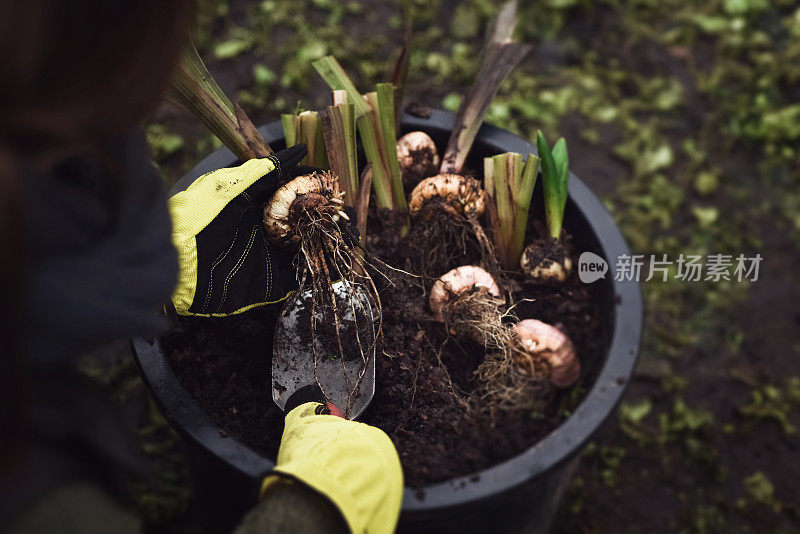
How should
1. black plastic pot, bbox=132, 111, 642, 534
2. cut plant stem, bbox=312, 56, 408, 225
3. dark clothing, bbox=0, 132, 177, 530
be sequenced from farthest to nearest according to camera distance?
1. cut plant stem, bbox=312, 56, 408, 225
2. black plastic pot, bbox=132, 111, 642, 534
3. dark clothing, bbox=0, 132, 177, 530

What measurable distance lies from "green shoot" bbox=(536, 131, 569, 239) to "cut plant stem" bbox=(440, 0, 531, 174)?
0.16 metres

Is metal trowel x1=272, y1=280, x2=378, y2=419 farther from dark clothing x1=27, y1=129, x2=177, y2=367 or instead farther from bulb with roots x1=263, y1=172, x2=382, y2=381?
dark clothing x1=27, y1=129, x2=177, y2=367

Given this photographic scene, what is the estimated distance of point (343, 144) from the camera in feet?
4.25

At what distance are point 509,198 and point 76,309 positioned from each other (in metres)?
0.94

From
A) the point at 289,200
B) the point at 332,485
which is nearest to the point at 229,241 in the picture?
the point at 289,200

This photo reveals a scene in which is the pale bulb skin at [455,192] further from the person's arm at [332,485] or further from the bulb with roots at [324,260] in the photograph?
the person's arm at [332,485]

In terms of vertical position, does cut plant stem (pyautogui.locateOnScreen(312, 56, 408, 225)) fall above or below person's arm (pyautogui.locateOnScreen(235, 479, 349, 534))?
above

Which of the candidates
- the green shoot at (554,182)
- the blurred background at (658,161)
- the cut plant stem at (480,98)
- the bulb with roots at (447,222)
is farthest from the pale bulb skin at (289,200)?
the blurred background at (658,161)

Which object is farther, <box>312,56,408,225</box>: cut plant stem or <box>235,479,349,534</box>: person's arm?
<box>312,56,408,225</box>: cut plant stem

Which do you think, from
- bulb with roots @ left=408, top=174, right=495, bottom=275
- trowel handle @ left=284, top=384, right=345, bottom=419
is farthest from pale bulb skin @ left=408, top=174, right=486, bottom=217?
trowel handle @ left=284, top=384, right=345, bottom=419

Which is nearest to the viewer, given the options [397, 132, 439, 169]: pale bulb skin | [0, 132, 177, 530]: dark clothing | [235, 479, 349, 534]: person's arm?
[0, 132, 177, 530]: dark clothing

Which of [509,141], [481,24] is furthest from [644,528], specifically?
[481,24]

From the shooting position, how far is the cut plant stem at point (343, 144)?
1258 millimetres

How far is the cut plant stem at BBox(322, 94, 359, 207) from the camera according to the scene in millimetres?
1258
